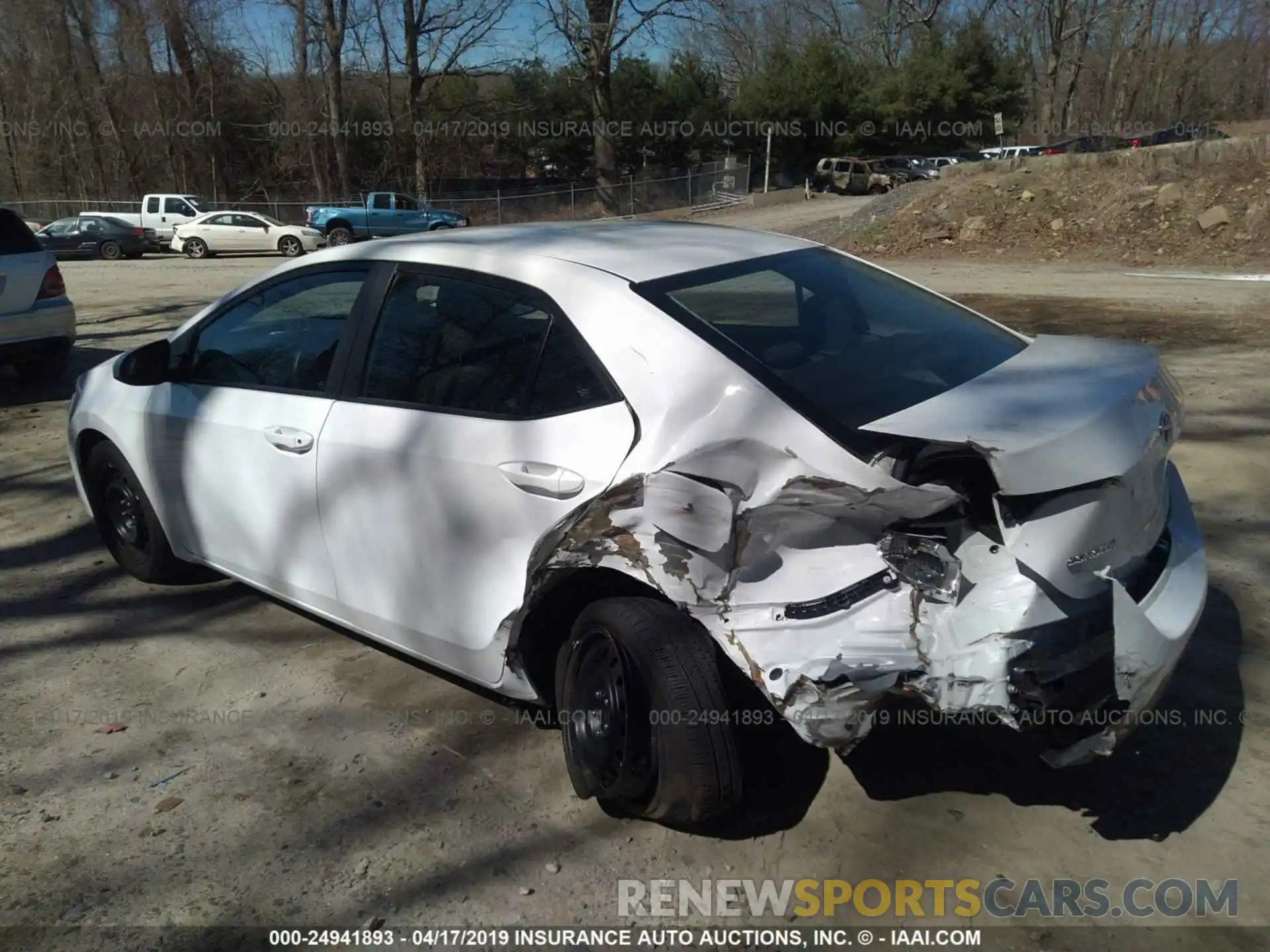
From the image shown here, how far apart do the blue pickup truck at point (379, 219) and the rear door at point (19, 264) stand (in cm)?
2314

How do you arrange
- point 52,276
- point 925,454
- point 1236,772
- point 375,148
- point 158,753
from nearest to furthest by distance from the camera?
1. point 925,454
2. point 1236,772
3. point 158,753
4. point 52,276
5. point 375,148

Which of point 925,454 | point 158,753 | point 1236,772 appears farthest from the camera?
point 158,753

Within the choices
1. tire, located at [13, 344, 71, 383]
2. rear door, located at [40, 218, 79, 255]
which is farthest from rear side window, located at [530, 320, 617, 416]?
rear door, located at [40, 218, 79, 255]

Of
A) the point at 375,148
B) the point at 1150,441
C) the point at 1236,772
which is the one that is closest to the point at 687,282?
the point at 1150,441

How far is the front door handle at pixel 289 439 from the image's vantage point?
3641 millimetres

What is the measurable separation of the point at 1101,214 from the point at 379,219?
22.2 metres

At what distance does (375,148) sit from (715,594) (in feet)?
154

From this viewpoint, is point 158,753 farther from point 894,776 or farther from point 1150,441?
point 1150,441

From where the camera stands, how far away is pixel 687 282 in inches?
127

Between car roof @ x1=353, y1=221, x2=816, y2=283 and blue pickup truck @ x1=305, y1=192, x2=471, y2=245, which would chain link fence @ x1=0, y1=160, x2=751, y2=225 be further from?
car roof @ x1=353, y1=221, x2=816, y2=283

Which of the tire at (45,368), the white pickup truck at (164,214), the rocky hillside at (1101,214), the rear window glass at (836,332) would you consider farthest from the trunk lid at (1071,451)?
the white pickup truck at (164,214)

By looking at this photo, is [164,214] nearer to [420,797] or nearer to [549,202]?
[549,202]

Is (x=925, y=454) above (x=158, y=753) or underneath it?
above

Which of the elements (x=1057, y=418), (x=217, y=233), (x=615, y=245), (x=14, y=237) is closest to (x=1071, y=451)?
(x=1057, y=418)
